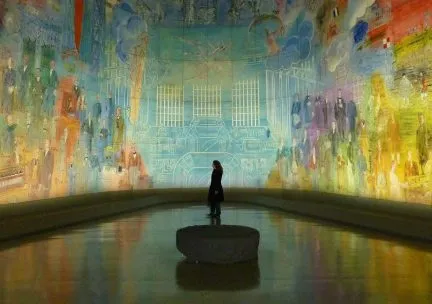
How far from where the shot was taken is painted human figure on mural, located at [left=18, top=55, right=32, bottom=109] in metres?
12.3

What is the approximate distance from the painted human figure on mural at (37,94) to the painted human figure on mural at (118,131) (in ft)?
16.5

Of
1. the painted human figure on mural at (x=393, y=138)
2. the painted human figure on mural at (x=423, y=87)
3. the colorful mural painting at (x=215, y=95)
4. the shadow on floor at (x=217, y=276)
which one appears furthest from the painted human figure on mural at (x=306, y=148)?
the shadow on floor at (x=217, y=276)

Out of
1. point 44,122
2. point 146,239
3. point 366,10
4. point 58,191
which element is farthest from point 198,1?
point 146,239

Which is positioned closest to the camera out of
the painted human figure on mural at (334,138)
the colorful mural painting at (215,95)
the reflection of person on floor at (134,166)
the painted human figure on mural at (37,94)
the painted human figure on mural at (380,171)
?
the colorful mural painting at (215,95)

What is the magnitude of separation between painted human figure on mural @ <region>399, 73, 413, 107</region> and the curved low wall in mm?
3146

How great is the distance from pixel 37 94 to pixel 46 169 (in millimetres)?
2705

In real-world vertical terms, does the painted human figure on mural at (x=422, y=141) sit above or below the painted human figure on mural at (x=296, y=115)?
below

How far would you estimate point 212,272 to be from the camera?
537 cm

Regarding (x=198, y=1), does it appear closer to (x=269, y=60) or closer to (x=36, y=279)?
(x=269, y=60)

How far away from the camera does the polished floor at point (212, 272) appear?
14.0 feet

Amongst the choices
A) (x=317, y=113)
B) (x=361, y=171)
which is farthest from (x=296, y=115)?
(x=361, y=171)

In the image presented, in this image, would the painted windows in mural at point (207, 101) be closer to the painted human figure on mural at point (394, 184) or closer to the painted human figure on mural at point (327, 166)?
the painted human figure on mural at point (327, 166)

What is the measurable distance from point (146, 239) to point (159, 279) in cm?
310

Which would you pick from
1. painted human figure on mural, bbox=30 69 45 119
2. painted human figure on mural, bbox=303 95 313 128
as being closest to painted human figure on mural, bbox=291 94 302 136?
painted human figure on mural, bbox=303 95 313 128
